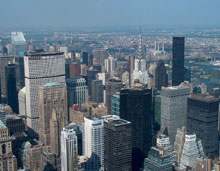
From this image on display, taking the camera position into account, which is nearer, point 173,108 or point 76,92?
point 173,108

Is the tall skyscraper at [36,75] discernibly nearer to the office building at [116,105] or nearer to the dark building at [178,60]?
the office building at [116,105]

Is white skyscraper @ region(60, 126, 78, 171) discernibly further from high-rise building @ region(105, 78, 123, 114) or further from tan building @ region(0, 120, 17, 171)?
high-rise building @ region(105, 78, 123, 114)

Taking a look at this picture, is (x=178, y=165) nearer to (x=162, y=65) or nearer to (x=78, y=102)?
(x=78, y=102)

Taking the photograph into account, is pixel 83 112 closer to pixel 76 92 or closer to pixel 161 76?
pixel 76 92

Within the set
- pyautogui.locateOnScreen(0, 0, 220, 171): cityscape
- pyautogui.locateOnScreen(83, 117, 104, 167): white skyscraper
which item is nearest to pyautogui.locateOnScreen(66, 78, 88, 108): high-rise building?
pyautogui.locateOnScreen(0, 0, 220, 171): cityscape

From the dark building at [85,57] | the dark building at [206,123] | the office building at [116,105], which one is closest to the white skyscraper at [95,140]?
the office building at [116,105]

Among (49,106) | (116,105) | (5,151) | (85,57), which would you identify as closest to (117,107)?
(116,105)
